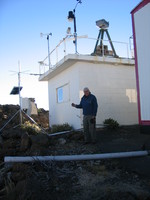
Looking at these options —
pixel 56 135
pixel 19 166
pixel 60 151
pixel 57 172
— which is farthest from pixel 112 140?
pixel 19 166

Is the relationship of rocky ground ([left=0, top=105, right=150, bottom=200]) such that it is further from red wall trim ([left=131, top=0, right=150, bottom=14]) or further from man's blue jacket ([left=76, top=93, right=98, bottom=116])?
red wall trim ([left=131, top=0, right=150, bottom=14])

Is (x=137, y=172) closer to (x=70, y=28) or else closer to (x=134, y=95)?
(x=134, y=95)

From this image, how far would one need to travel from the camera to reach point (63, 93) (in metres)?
11.9

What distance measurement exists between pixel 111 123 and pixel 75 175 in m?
4.88

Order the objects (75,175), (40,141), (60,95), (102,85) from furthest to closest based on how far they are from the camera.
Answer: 1. (60,95)
2. (102,85)
3. (40,141)
4. (75,175)

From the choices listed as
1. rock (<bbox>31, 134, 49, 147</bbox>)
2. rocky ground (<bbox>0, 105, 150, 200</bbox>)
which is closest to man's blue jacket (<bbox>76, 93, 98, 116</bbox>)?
rocky ground (<bbox>0, 105, 150, 200</bbox>)

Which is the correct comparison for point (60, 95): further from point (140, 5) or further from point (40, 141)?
point (140, 5)

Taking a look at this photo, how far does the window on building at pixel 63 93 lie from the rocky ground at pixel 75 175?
405 cm

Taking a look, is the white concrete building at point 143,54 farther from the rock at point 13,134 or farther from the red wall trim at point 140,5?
the rock at point 13,134

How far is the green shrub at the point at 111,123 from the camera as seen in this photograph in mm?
9922

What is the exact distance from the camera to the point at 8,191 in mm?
4355

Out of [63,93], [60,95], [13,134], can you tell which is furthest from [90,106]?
[60,95]

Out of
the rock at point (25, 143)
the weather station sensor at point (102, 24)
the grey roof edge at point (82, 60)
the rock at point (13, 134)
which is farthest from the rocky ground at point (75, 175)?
the weather station sensor at point (102, 24)

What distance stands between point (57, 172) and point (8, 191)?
1353mm
